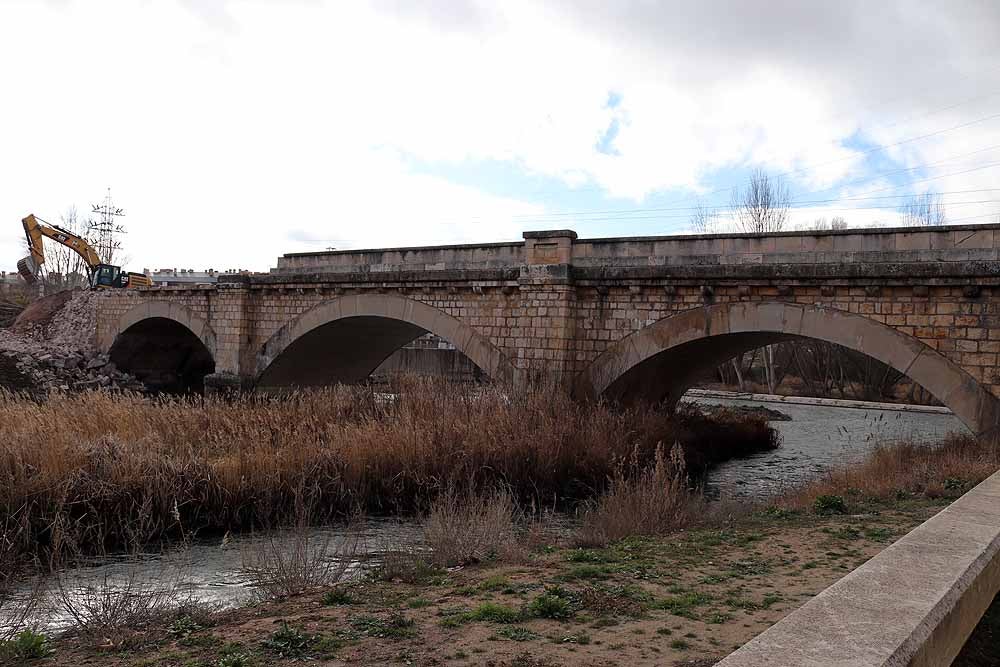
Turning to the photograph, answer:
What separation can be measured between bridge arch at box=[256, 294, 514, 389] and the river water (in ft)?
15.4

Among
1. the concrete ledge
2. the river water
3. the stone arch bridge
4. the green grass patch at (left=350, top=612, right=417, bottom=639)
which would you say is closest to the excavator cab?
the stone arch bridge

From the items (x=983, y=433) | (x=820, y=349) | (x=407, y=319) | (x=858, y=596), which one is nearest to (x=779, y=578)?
(x=858, y=596)

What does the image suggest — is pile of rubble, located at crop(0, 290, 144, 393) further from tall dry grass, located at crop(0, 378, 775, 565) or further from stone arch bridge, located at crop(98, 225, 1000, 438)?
tall dry grass, located at crop(0, 378, 775, 565)

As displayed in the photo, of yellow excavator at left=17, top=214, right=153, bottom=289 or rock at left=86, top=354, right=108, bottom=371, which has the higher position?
yellow excavator at left=17, top=214, right=153, bottom=289

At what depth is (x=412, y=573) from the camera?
216 inches

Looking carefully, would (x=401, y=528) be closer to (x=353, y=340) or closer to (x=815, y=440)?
(x=353, y=340)

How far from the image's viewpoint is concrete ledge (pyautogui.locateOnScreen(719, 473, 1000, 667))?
2.07m

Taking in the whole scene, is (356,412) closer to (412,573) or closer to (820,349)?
(412,573)

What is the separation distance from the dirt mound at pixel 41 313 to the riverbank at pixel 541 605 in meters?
24.6

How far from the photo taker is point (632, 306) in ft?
40.8

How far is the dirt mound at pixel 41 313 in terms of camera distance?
86.4ft

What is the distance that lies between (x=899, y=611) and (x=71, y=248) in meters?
34.2

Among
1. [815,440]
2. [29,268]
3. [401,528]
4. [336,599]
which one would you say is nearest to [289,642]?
[336,599]

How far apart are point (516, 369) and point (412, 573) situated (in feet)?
26.6
